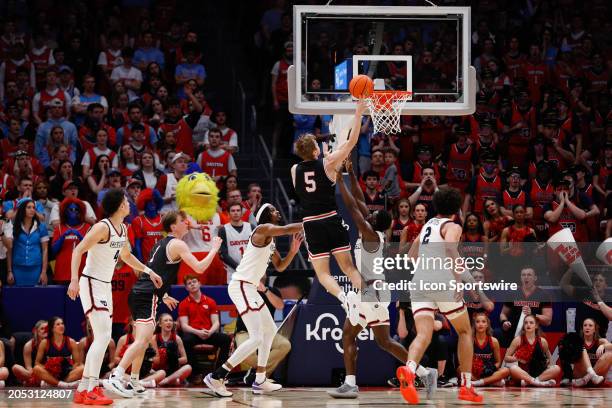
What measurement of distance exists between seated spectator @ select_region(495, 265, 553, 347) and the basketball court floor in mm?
1225

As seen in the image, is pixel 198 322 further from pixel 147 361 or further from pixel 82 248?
pixel 82 248

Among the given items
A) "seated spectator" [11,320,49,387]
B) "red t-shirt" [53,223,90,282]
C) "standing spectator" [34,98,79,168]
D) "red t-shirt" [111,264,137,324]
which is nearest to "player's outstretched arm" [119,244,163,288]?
"seated spectator" [11,320,49,387]

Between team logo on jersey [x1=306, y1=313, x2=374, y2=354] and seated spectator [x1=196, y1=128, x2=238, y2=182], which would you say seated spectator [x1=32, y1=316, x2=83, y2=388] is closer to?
team logo on jersey [x1=306, y1=313, x2=374, y2=354]

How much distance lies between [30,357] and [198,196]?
2771 mm

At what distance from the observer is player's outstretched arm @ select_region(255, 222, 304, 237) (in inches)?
410

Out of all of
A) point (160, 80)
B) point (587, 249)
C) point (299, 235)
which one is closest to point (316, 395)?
point (299, 235)

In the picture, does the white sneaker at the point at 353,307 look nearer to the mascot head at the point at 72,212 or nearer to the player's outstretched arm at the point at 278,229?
the player's outstretched arm at the point at 278,229

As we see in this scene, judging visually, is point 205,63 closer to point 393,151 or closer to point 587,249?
point 393,151

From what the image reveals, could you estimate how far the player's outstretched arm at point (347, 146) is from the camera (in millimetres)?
9742

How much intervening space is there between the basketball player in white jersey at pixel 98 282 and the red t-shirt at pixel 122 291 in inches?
122

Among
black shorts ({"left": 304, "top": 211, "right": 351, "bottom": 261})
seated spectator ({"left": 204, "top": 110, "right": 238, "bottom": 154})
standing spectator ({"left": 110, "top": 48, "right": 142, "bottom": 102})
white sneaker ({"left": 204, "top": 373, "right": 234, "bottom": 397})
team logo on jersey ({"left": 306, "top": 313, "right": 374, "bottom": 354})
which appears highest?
standing spectator ({"left": 110, "top": 48, "right": 142, "bottom": 102})

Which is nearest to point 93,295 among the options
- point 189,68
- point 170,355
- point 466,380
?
point 170,355

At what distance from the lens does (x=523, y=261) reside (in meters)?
13.5

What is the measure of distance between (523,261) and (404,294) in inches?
70.4
